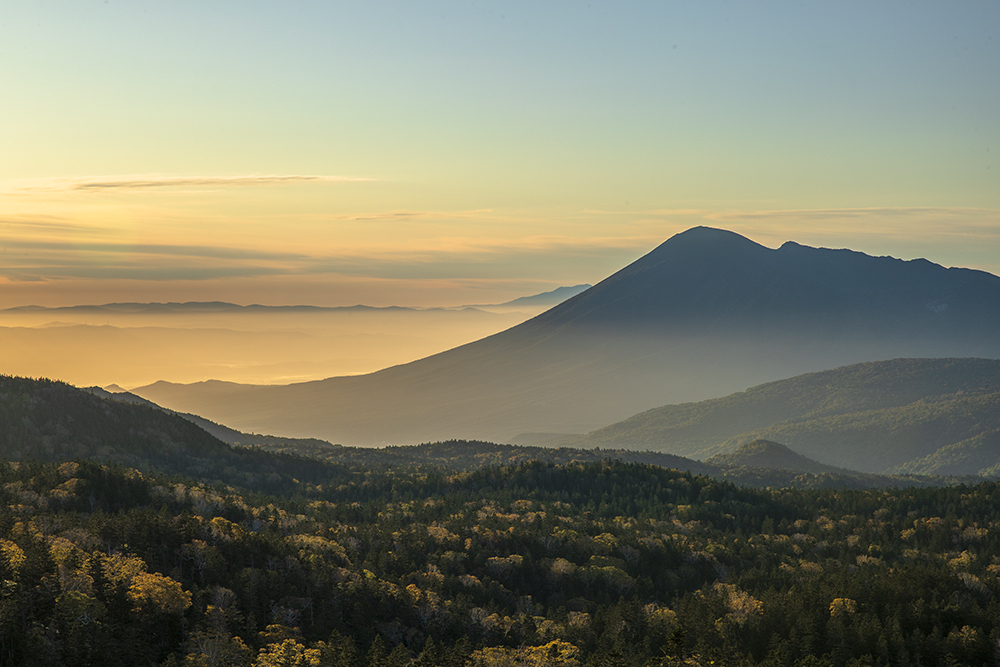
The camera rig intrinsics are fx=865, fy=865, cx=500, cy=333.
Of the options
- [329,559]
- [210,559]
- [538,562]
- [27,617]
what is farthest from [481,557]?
[27,617]

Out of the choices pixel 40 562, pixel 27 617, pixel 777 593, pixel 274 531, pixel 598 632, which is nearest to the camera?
pixel 27 617

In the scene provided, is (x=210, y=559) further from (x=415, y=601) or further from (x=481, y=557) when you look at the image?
(x=481, y=557)

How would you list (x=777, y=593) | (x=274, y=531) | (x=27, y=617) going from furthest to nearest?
(x=274, y=531)
(x=777, y=593)
(x=27, y=617)

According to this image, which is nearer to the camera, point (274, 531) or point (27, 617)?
point (27, 617)

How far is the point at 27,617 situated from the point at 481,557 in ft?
289

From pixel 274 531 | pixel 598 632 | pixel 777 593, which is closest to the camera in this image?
pixel 598 632

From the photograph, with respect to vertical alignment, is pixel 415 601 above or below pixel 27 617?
below

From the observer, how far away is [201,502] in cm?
18175

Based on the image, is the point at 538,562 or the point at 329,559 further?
the point at 538,562

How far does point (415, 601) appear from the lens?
14300cm

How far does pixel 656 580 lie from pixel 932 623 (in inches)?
2107

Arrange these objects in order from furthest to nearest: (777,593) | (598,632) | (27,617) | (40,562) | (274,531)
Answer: (274,531) < (777,593) < (598,632) < (40,562) < (27,617)

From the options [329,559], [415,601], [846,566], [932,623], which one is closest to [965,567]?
[846,566]

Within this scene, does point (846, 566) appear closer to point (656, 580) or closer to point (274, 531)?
point (656, 580)
